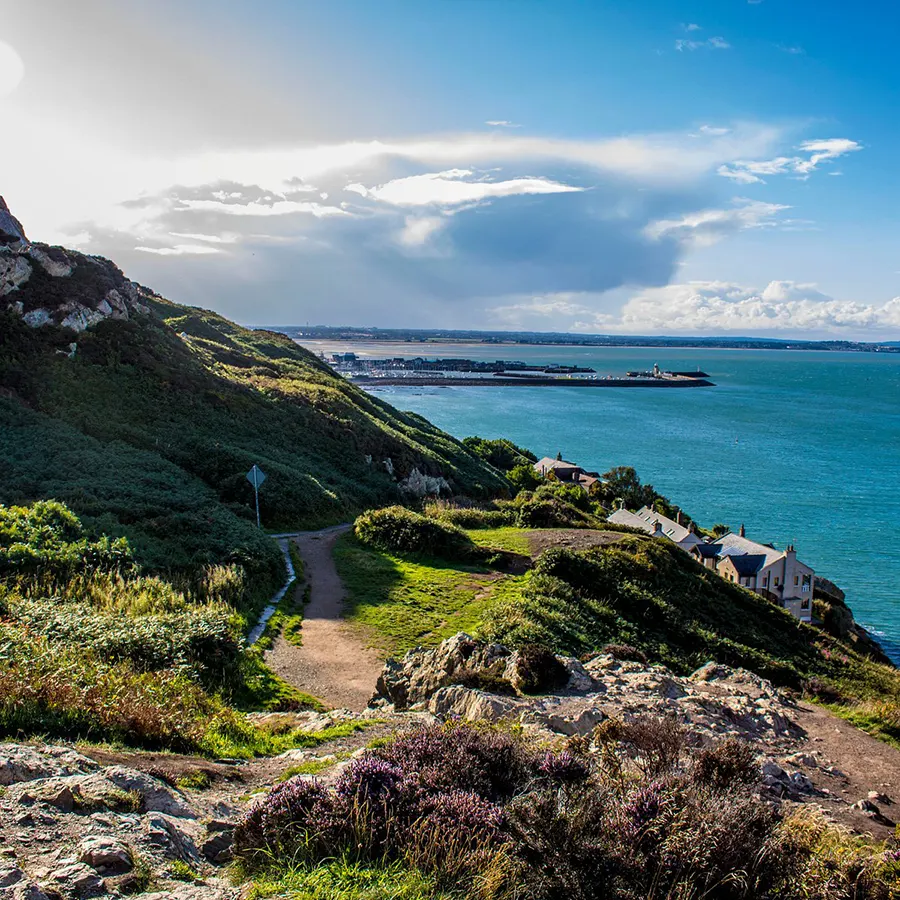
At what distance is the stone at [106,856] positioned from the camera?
12.7 ft

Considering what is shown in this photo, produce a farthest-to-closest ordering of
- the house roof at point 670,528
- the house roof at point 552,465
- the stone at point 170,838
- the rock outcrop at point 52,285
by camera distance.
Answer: the house roof at point 552,465
the house roof at point 670,528
the rock outcrop at point 52,285
the stone at point 170,838

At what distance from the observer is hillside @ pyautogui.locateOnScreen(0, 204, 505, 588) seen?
17.2 metres

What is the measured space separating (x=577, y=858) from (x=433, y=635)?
9.17m

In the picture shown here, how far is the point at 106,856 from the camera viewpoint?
12.8 feet

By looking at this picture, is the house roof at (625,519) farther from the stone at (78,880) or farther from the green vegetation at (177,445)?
the stone at (78,880)

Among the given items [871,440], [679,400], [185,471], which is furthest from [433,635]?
[679,400]

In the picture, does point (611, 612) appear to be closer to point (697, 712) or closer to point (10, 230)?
point (697, 712)

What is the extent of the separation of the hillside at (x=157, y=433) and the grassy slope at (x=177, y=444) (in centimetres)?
7

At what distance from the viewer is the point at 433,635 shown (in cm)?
1332

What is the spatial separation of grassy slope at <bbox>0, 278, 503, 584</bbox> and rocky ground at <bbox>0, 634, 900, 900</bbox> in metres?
7.88

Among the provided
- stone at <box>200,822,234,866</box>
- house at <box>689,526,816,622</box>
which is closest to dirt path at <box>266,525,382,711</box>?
stone at <box>200,822,234,866</box>

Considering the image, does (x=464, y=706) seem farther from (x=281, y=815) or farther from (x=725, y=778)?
(x=281, y=815)

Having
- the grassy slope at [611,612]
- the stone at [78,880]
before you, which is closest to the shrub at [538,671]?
the grassy slope at [611,612]

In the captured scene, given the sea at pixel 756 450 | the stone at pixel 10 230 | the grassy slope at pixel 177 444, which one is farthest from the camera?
the sea at pixel 756 450
